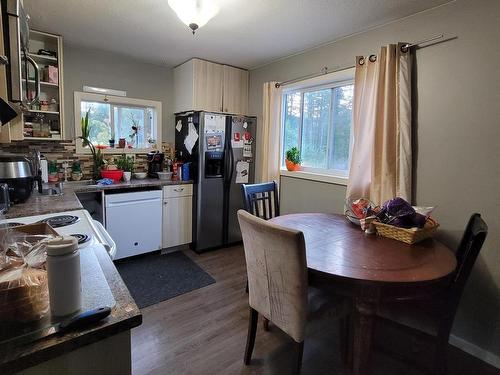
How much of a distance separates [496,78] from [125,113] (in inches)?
139

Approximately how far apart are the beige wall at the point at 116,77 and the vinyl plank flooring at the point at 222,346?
2286mm

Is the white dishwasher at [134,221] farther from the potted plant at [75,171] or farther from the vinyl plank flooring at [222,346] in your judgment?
the vinyl plank flooring at [222,346]

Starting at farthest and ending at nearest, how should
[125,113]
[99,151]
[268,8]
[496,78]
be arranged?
1. [125,113]
2. [99,151]
3. [268,8]
4. [496,78]

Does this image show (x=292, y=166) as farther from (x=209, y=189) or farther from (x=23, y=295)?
(x=23, y=295)

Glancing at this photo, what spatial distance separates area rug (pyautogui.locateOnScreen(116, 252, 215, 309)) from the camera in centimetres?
245

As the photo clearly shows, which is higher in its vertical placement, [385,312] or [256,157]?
[256,157]

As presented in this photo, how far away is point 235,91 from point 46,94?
205 cm

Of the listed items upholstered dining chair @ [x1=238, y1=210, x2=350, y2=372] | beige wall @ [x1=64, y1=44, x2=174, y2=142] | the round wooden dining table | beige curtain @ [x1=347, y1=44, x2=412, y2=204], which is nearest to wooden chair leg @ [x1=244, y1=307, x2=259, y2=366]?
upholstered dining chair @ [x1=238, y1=210, x2=350, y2=372]

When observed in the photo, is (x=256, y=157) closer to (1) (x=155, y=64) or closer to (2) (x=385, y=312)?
(1) (x=155, y=64)

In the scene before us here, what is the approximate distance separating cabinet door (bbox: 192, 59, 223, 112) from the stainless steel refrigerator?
204 millimetres

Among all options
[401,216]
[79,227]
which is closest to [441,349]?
[401,216]

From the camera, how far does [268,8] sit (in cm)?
207

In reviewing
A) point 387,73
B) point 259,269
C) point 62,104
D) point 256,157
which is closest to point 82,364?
point 259,269

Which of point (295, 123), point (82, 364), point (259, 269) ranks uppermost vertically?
point (295, 123)
